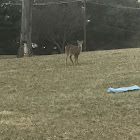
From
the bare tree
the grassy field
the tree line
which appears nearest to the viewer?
the grassy field

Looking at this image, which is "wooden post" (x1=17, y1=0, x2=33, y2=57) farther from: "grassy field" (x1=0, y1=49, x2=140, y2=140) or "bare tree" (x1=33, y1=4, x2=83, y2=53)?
"bare tree" (x1=33, y1=4, x2=83, y2=53)

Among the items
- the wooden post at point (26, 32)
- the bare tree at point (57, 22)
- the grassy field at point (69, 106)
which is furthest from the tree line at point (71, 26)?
the grassy field at point (69, 106)

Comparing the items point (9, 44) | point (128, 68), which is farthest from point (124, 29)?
point (128, 68)

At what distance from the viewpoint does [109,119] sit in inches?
180

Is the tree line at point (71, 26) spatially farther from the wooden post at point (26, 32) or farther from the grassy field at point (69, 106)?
the grassy field at point (69, 106)

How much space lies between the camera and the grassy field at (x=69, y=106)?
4020 mm

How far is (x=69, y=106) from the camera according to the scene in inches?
213

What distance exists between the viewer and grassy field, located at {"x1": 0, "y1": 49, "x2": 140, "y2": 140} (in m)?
4.02

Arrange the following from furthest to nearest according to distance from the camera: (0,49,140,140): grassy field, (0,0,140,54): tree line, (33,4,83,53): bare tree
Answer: (0,0,140,54): tree line < (33,4,83,53): bare tree < (0,49,140,140): grassy field

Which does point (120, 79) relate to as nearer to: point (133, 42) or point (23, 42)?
point (23, 42)

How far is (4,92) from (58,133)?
139 inches

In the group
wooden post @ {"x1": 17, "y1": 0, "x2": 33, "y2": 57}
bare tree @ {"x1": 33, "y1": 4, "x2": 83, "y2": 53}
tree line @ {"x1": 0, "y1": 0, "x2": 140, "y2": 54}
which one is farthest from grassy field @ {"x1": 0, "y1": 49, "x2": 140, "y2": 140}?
tree line @ {"x1": 0, "y1": 0, "x2": 140, "y2": 54}

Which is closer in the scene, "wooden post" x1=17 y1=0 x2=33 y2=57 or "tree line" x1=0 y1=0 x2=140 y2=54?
"wooden post" x1=17 y1=0 x2=33 y2=57

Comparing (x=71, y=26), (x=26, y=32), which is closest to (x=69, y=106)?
(x=26, y=32)
